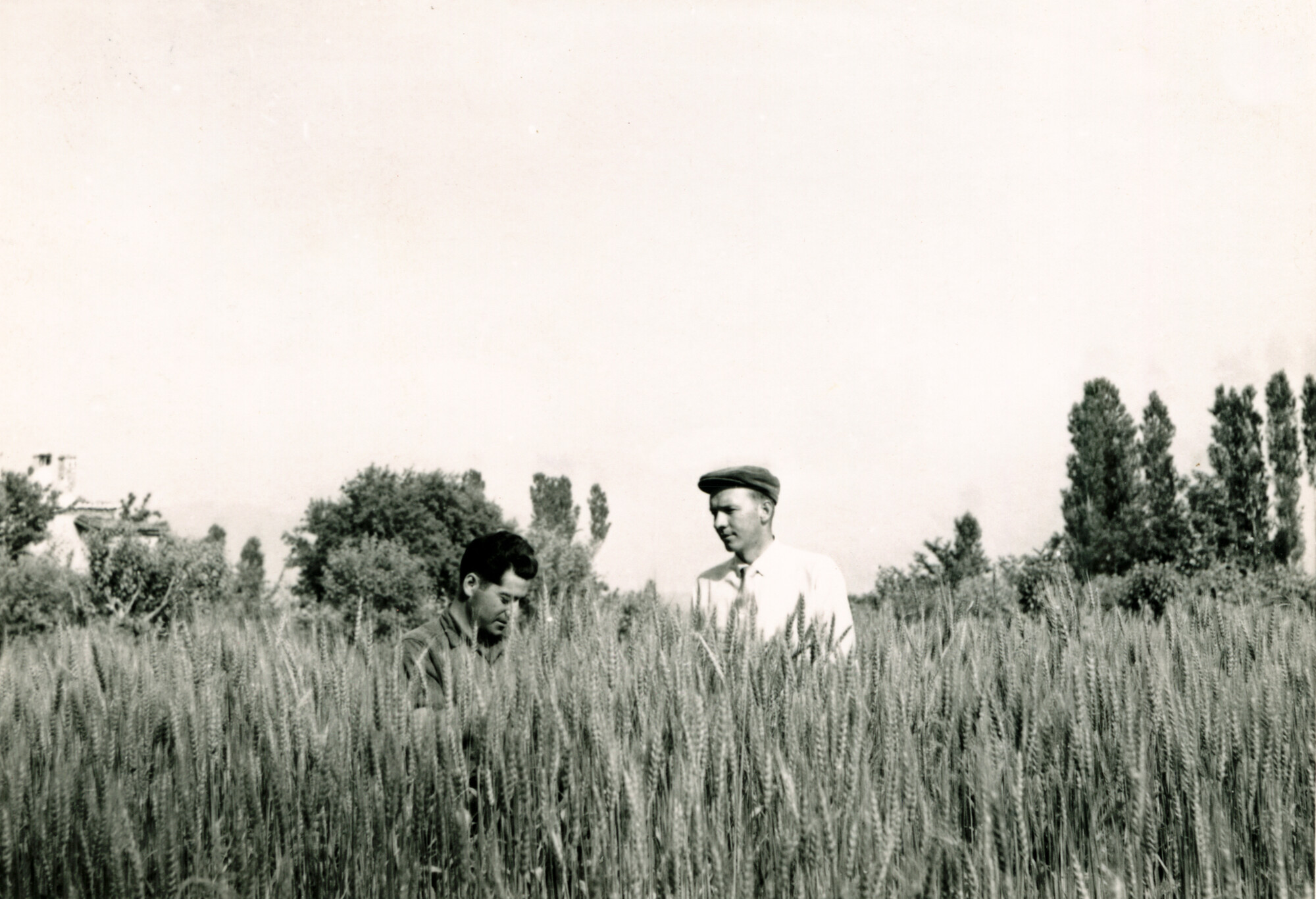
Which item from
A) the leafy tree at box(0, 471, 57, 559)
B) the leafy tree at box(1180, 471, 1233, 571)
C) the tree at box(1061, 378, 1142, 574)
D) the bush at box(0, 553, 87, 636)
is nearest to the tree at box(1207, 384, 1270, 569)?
the leafy tree at box(1180, 471, 1233, 571)

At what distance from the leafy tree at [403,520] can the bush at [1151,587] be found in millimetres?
25096

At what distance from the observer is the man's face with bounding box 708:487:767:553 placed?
416cm

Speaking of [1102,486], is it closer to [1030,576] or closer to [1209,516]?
[1209,516]

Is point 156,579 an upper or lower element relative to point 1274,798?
upper

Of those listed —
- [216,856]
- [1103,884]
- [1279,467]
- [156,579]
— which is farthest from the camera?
[1279,467]

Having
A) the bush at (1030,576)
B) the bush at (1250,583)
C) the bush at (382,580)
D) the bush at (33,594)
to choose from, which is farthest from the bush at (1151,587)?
the bush at (382,580)

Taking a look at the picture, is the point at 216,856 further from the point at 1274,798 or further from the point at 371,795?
the point at 1274,798

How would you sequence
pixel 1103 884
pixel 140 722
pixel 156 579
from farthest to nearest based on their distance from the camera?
pixel 156 579
pixel 140 722
pixel 1103 884

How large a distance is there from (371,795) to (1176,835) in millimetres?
1626

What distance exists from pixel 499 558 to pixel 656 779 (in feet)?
6.12

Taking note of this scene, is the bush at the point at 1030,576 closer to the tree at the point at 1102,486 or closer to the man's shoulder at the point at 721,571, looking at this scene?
the man's shoulder at the point at 721,571

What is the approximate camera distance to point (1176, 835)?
2.13 meters

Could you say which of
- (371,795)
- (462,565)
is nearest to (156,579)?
(462,565)

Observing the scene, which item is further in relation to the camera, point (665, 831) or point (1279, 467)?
point (1279, 467)
